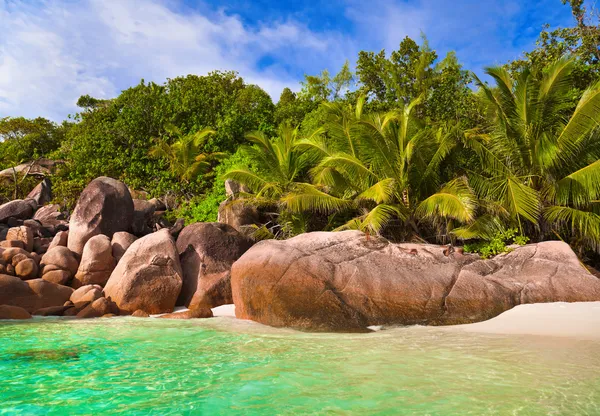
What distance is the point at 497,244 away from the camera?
1076 cm

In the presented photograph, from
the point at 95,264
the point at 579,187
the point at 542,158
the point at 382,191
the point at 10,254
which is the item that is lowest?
the point at 95,264

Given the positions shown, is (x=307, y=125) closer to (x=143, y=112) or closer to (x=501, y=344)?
(x=143, y=112)

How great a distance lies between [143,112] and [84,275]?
40.9 feet

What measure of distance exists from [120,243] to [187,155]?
334 inches

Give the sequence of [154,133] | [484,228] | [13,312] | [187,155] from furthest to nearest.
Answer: [154,133] < [187,155] < [484,228] < [13,312]

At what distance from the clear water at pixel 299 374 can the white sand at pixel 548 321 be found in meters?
0.53

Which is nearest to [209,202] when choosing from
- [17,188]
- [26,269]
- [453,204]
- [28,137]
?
[26,269]

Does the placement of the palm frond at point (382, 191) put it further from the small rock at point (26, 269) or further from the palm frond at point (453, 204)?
the small rock at point (26, 269)

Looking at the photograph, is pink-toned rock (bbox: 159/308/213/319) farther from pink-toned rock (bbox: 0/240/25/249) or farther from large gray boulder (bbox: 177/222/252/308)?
pink-toned rock (bbox: 0/240/25/249)

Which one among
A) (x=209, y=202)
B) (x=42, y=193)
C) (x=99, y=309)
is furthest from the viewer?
(x=42, y=193)

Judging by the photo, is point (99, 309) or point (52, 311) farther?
point (52, 311)

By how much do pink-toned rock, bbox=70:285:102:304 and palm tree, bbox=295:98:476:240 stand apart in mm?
5814

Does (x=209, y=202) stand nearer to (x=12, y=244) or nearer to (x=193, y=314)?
(x=12, y=244)

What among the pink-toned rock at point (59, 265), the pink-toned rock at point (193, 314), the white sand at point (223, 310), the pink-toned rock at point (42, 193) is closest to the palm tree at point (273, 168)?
the white sand at point (223, 310)
